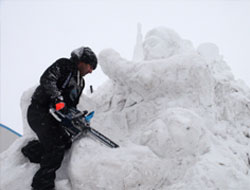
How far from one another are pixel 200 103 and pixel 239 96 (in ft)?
5.09

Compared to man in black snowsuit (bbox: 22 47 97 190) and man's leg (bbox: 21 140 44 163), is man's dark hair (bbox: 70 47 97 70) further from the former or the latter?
man's leg (bbox: 21 140 44 163)

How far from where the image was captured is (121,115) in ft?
11.7

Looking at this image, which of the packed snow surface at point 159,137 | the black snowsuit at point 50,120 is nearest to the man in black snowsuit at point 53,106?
the black snowsuit at point 50,120

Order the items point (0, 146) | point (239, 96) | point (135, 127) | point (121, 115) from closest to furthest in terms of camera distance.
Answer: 1. point (135, 127)
2. point (121, 115)
3. point (239, 96)
4. point (0, 146)

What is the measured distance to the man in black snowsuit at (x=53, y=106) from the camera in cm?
182

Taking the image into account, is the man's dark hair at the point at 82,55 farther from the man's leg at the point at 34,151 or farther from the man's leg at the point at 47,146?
the man's leg at the point at 34,151

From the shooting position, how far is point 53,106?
193 centimetres

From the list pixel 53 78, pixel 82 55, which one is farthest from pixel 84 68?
pixel 53 78

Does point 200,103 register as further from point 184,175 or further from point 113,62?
point 113,62

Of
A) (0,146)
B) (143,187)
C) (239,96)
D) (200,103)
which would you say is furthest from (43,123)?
(0,146)

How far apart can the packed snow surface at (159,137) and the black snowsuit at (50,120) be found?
0.17 m

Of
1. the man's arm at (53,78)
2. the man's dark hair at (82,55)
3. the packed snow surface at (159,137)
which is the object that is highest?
the man's dark hair at (82,55)

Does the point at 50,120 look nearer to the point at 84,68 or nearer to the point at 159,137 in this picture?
the point at 84,68

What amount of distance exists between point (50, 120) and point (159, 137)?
1286 mm
